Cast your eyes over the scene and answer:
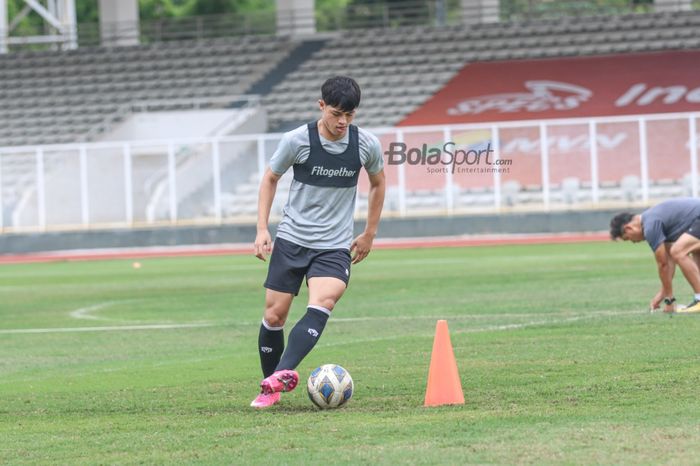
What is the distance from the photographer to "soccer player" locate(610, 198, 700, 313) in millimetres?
13930

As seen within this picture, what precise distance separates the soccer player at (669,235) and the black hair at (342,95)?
5.86 metres

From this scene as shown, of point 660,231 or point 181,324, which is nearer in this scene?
point 660,231

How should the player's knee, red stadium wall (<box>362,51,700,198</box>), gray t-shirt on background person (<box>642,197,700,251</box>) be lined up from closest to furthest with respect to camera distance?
the player's knee < gray t-shirt on background person (<box>642,197,700,251</box>) < red stadium wall (<box>362,51,700,198</box>)

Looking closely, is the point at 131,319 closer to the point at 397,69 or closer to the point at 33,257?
the point at 33,257

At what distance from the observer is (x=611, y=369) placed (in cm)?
1002

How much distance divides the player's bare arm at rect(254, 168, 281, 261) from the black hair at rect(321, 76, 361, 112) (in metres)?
0.73

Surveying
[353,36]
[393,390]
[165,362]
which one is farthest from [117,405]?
[353,36]

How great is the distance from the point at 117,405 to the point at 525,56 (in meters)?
35.9

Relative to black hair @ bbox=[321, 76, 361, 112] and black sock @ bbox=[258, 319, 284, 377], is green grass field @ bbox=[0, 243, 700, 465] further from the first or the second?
black hair @ bbox=[321, 76, 361, 112]

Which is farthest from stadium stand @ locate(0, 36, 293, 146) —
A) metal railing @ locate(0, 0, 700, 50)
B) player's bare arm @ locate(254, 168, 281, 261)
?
player's bare arm @ locate(254, 168, 281, 261)

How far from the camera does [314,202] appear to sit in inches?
353

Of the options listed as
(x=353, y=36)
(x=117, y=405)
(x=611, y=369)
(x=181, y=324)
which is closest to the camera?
(x=117, y=405)

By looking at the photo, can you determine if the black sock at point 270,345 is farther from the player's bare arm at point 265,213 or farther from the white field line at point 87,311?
the white field line at point 87,311

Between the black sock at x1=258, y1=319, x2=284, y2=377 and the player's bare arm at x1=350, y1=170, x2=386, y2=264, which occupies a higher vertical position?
the player's bare arm at x1=350, y1=170, x2=386, y2=264
